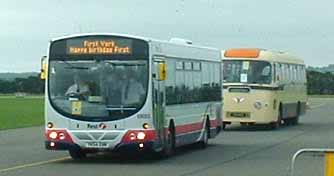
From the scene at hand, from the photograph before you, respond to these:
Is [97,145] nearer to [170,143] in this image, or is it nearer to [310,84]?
[170,143]

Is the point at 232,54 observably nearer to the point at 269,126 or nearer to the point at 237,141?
the point at 269,126

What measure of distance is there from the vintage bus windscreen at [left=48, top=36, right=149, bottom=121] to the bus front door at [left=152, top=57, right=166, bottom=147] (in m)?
0.33

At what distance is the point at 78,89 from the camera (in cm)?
2225

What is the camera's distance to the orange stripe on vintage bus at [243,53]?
39.5 metres

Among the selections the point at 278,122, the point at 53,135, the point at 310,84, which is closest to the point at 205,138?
the point at 53,135

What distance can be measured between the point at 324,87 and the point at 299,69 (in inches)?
3218

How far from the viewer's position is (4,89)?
5305 inches

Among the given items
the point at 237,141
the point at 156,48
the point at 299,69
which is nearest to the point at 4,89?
the point at 299,69

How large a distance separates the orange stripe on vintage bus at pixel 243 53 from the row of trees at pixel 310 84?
83177 mm

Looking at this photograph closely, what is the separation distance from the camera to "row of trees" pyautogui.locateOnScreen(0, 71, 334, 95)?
124188 millimetres

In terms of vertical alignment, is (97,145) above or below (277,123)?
above

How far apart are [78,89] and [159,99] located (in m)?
1.83

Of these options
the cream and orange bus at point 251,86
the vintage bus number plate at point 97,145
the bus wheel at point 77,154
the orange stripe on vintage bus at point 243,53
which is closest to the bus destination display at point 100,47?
the vintage bus number plate at point 97,145

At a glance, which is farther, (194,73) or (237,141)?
(237,141)
